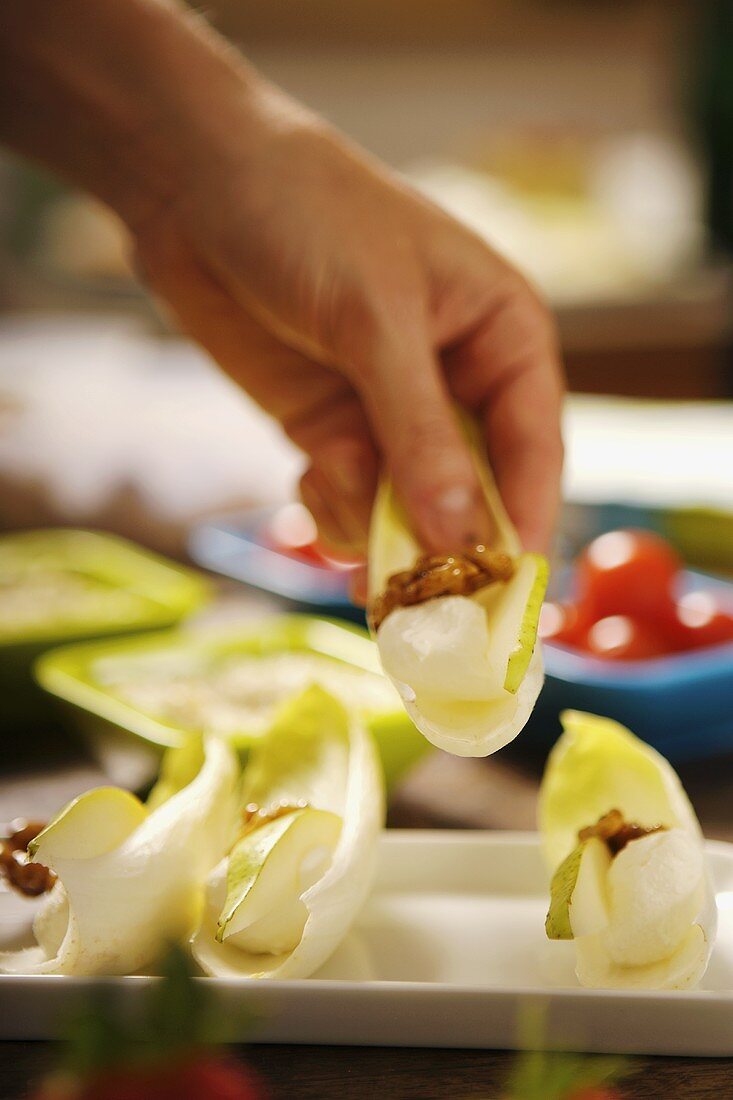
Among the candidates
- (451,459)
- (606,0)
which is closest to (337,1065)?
(451,459)

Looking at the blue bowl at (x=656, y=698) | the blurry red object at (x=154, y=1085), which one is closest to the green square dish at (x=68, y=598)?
the blue bowl at (x=656, y=698)

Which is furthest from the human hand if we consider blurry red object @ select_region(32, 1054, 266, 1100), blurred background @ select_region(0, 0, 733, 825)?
blurry red object @ select_region(32, 1054, 266, 1100)

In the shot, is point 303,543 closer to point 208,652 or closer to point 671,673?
point 208,652

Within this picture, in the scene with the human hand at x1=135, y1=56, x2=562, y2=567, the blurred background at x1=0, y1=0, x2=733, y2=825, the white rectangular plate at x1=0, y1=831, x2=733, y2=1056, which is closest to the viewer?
the white rectangular plate at x1=0, y1=831, x2=733, y2=1056

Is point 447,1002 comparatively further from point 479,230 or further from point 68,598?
point 479,230

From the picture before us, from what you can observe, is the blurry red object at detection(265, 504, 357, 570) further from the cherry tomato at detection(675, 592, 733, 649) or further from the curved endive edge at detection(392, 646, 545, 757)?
the curved endive edge at detection(392, 646, 545, 757)

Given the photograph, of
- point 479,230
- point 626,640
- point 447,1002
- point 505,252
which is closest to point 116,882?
point 447,1002
